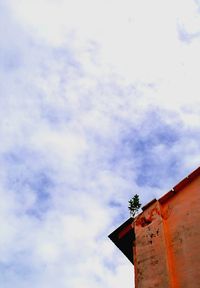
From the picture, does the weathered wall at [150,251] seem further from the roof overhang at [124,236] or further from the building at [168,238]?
the roof overhang at [124,236]

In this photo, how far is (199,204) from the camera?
30.2ft

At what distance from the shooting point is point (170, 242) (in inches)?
352

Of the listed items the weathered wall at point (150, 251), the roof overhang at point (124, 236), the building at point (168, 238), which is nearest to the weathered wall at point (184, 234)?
the building at point (168, 238)

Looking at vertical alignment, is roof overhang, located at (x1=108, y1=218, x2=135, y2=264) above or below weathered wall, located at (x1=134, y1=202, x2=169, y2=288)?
above

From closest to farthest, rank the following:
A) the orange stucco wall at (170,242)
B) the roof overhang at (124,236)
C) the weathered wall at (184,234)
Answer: the weathered wall at (184,234)
the orange stucco wall at (170,242)
the roof overhang at (124,236)

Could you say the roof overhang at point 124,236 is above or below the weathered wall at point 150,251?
above

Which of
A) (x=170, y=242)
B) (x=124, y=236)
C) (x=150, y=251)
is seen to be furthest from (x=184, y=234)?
(x=124, y=236)

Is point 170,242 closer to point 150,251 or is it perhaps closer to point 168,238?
point 168,238

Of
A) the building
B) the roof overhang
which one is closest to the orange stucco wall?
the building

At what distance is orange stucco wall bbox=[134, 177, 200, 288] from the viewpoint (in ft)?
27.0

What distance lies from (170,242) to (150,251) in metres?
0.53

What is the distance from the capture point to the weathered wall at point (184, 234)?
320 inches

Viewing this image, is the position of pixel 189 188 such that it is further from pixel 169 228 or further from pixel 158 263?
pixel 158 263

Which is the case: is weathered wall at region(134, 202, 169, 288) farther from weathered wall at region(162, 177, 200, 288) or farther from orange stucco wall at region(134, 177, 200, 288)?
weathered wall at region(162, 177, 200, 288)
